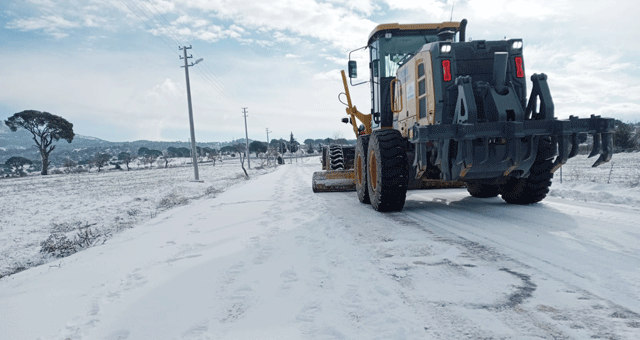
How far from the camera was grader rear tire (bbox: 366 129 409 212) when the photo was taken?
5.52 metres

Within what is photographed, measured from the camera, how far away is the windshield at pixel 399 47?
7.31m

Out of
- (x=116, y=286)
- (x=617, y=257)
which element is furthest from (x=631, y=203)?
(x=116, y=286)

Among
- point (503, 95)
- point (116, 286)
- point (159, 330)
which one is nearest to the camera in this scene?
point (159, 330)

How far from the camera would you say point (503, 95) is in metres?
5.12

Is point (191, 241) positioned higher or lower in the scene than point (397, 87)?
lower

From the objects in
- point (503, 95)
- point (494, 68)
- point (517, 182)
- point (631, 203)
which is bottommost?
point (631, 203)

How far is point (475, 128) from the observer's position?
4.62m

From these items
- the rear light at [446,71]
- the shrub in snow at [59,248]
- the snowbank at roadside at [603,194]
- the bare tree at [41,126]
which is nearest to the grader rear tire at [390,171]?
the rear light at [446,71]

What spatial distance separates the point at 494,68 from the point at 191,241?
498 centimetres

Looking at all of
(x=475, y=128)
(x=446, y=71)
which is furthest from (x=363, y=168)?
(x=475, y=128)

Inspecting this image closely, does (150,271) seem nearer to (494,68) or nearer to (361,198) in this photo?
(361,198)

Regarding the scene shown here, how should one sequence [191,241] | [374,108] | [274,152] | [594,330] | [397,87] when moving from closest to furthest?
1. [594,330]
2. [191,241]
3. [397,87]
4. [374,108]
5. [274,152]

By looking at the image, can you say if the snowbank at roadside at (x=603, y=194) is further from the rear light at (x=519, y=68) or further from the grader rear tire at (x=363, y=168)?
the grader rear tire at (x=363, y=168)

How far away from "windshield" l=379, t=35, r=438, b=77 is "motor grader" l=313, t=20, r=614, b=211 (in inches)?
33.7
